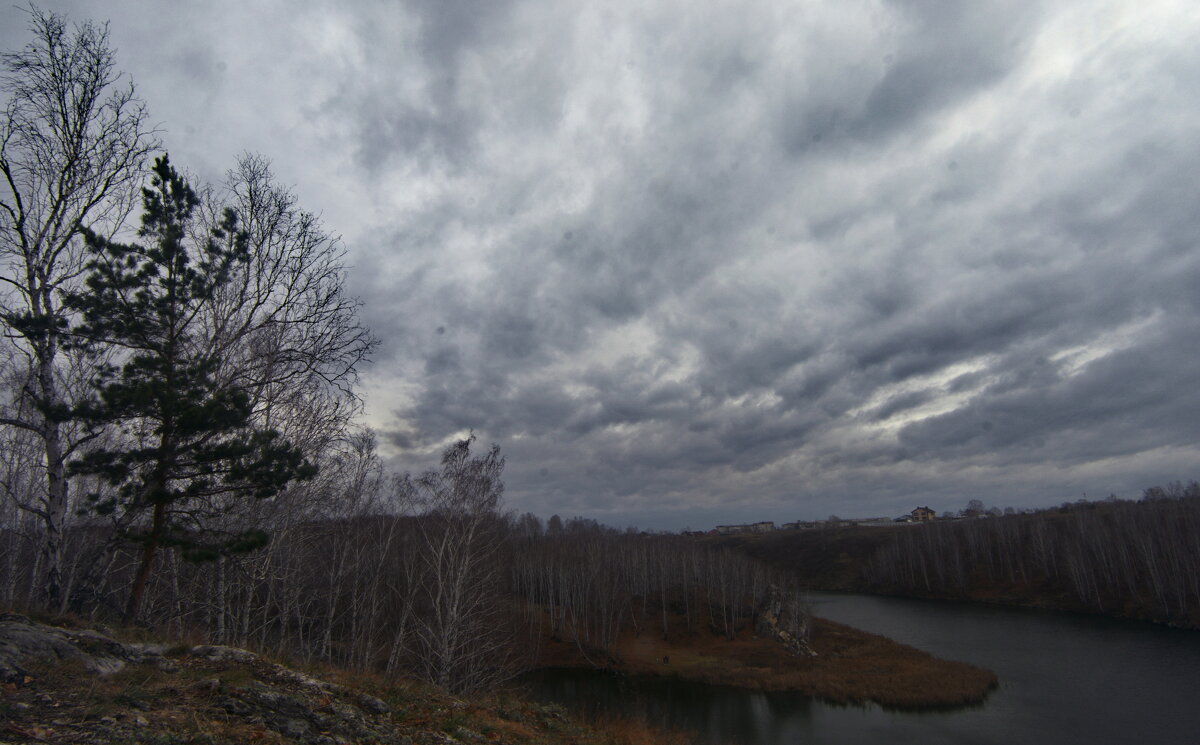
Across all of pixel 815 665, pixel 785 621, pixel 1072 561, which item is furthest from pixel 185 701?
pixel 1072 561

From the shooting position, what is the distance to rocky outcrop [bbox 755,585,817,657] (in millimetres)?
49969

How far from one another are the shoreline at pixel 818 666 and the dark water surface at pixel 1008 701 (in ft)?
3.98

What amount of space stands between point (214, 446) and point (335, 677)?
16.0 feet

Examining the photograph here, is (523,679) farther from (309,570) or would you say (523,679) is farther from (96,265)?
(96,265)

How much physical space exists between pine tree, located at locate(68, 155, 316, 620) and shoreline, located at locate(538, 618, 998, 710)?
36603 mm

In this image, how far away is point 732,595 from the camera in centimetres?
6050

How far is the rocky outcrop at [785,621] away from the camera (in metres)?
50.0

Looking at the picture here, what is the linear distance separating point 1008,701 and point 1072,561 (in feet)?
170

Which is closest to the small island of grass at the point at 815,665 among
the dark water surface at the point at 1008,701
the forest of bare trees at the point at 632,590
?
the dark water surface at the point at 1008,701

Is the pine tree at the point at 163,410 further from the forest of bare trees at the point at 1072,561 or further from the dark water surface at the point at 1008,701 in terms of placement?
the forest of bare trees at the point at 1072,561

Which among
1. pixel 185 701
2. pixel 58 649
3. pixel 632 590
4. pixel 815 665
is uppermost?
pixel 58 649

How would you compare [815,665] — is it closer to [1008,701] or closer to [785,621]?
[785,621]

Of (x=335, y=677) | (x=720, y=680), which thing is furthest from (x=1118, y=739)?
(x=335, y=677)

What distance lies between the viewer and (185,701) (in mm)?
6949
